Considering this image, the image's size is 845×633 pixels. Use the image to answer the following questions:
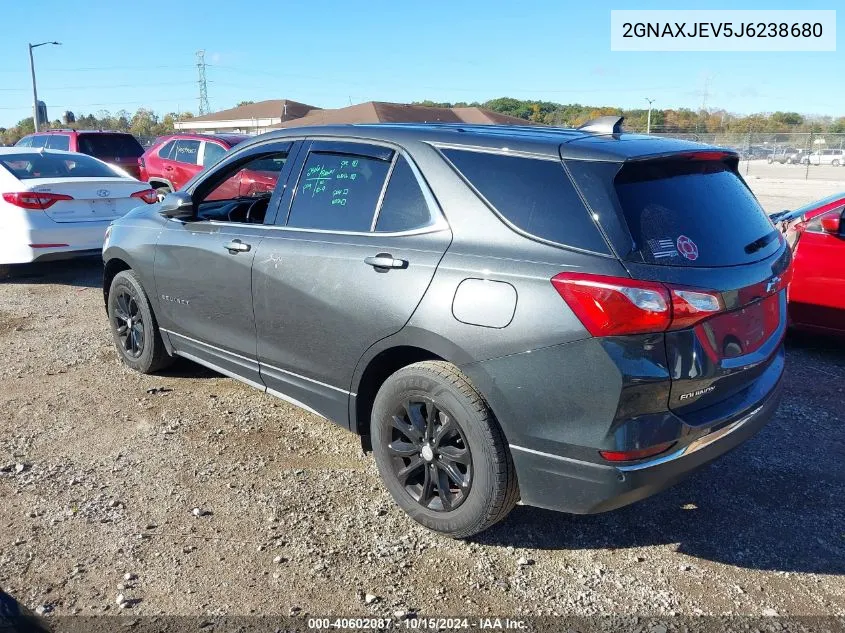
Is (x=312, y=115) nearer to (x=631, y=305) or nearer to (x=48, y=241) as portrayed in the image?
(x=48, y=241)

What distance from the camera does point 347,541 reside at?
3207mm

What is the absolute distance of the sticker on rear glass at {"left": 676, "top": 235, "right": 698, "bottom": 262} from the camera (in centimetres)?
276

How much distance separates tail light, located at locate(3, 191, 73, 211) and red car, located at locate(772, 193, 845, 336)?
745cm

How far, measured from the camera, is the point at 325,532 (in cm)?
327

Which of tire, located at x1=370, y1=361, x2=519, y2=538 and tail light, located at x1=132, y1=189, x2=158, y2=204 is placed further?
tail light, located at x1=132, y1=189, x2=158, y2=204

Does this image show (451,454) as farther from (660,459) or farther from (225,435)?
(225,435)

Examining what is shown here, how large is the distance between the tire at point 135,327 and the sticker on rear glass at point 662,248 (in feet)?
11.7

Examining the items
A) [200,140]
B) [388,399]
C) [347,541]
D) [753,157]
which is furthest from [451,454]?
[753,157]

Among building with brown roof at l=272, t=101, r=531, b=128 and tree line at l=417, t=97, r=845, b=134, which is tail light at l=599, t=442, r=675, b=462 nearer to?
building with brown roof at l=272, t=101, r=531, b=128

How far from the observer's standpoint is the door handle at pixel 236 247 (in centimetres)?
399

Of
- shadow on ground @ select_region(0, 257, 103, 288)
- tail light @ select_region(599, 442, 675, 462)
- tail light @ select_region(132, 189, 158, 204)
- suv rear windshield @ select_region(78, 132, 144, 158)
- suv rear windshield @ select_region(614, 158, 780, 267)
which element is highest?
suv rear windshield @ select_region(78, 132, 144, 158)

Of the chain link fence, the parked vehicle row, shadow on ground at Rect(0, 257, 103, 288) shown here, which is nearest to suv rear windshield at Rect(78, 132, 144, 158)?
shadow on ground at Rect(0, 257, 103, 288)

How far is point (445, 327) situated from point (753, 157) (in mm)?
43229

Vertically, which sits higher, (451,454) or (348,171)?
(348,171)
